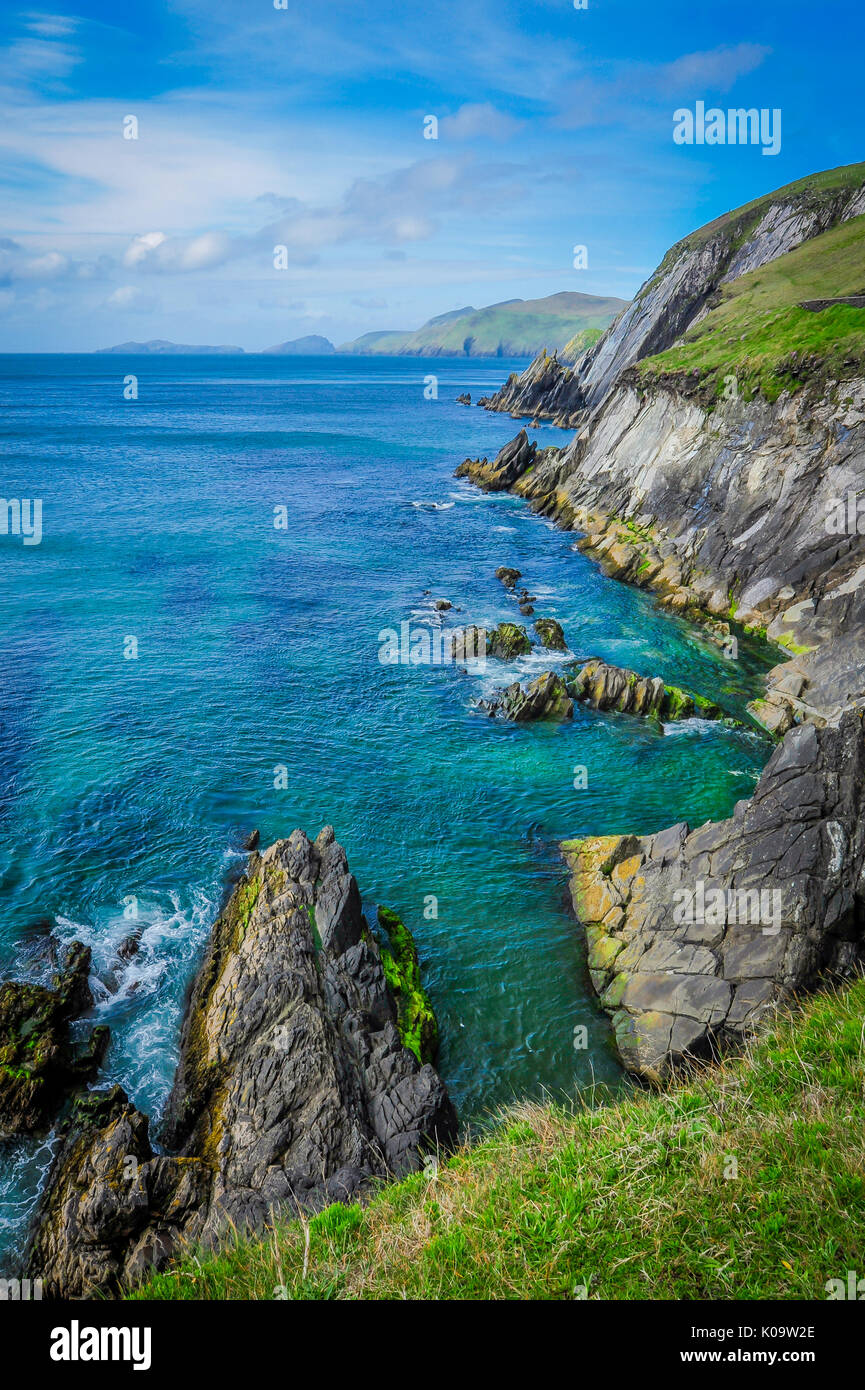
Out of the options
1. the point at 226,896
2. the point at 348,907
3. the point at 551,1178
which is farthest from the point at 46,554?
the point at 551,1178

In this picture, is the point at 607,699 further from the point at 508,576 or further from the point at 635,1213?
the point at 635,1213

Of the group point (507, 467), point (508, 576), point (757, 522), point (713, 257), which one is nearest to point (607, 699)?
point (757, 522)

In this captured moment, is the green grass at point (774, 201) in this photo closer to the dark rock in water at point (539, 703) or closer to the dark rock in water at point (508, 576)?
the dark rock in water at point (508, 576)

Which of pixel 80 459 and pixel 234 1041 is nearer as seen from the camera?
pixel 234 1041

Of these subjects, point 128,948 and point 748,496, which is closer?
point 128,948

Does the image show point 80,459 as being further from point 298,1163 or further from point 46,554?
point 298,1163

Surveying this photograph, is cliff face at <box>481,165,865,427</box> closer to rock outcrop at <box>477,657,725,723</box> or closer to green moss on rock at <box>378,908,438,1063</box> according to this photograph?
rock outcrop at <box>477,657,725,723</box>
